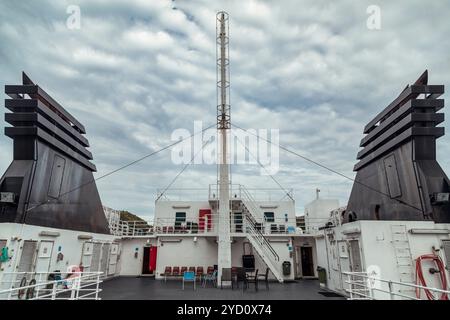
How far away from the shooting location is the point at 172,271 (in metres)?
12.7

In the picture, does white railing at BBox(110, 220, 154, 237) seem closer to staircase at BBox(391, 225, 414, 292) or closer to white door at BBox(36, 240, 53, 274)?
white door at BBox(36, 240, 53, 274)

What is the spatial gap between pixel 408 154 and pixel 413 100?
1.96 metres

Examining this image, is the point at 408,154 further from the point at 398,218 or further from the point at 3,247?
the point at 3,247

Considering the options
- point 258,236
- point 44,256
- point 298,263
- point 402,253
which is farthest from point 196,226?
point 402,253

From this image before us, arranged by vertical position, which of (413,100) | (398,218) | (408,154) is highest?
(413,100)

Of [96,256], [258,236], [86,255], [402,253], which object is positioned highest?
[258,236]

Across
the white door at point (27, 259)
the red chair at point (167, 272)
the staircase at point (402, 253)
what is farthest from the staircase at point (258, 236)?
the white door at point (27, 259)

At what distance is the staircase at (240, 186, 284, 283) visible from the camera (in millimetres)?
11500

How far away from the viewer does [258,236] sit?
1259 centimetres

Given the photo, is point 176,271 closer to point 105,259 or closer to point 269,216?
point 105,259

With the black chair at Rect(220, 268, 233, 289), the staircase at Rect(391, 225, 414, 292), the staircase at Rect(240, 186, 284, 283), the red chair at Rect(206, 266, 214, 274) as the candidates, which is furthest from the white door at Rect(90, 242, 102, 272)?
the staircase at Rect(391, 225, 414, 292)
